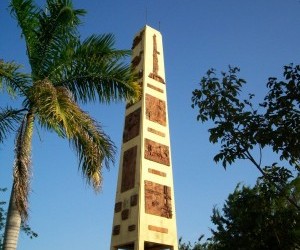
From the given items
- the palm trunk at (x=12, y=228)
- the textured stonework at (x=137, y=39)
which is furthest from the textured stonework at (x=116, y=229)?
the textured stonework at (x=137, y=39)

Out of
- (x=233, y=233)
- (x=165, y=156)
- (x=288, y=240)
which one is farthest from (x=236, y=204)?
(x=165, y=156)

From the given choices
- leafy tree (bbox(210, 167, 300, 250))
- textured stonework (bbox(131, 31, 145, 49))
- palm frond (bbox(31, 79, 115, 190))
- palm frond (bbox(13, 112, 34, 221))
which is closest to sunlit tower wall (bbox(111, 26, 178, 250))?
textured stonework (bbox(131, 31, 145, 49))

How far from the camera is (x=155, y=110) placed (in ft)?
49.4

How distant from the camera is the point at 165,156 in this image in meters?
14.3

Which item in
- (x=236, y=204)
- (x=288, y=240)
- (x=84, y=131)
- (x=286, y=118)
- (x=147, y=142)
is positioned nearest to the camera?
(x=286, y=118)

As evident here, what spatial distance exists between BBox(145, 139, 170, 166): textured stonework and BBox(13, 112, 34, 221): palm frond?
485cm

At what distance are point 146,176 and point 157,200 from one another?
2.92 ft

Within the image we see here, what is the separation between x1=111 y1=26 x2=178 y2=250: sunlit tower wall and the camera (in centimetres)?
1248

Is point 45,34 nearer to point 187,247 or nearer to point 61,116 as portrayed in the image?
point 61,116

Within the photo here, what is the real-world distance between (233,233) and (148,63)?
38.0ft

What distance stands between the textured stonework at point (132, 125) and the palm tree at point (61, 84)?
2844mm

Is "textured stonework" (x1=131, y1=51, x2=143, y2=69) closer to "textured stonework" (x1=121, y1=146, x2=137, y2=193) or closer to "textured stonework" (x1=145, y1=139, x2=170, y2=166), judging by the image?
"textured stonework" (x1=145, y1=139, x2=170, y2=166)

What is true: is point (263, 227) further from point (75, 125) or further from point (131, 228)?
point (75, 125)

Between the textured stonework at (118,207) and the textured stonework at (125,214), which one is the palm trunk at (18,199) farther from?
the textured stonework at (118,207)
